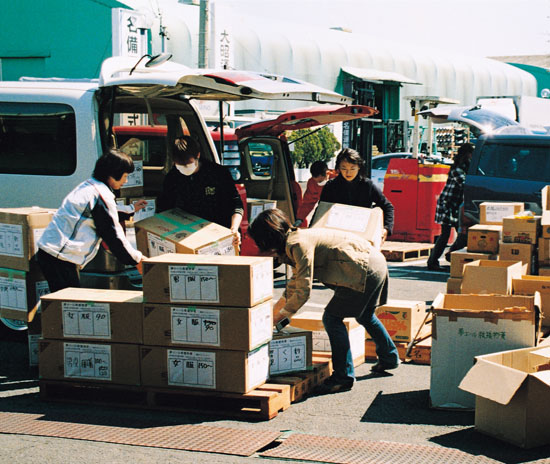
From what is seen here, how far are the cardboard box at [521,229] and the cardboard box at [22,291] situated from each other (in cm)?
448

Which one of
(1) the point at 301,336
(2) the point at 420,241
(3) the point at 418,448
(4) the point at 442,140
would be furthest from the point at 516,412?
(4) the point at 442,140

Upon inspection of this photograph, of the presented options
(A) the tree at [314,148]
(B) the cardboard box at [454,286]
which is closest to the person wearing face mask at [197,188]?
(B) the cardboard box at [454,286]

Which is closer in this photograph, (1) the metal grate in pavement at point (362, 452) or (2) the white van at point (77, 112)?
(1) the metal grate in pavement at point (362, 452)

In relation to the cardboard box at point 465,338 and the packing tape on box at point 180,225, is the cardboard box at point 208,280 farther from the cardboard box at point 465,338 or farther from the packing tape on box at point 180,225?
the cardboard box at point 465,338

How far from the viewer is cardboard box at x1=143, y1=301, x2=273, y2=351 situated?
5.16 m

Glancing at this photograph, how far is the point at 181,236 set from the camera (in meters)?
6.21

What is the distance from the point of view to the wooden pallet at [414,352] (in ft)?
21.9

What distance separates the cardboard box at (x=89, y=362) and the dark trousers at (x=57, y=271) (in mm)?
541

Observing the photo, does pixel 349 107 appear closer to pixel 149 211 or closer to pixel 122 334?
pixel 149 211

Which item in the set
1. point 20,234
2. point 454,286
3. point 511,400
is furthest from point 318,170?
point 511,400

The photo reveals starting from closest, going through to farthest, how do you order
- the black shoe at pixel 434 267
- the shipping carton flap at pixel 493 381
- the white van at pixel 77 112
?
the shipping carton flap at pixel 493 381
the white van at pixel 77 112
the black shoe at pixel 434 267

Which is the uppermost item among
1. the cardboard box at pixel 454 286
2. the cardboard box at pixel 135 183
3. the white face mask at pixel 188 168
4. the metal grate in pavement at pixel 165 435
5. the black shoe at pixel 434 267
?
the white face mask at pixel 188 168

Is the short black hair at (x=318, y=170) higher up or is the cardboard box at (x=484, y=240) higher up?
the short black hair at (x=318, y=170)

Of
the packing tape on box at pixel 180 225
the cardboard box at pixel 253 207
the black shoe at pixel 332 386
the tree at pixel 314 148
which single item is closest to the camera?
the black shoe at pixel 332 386
